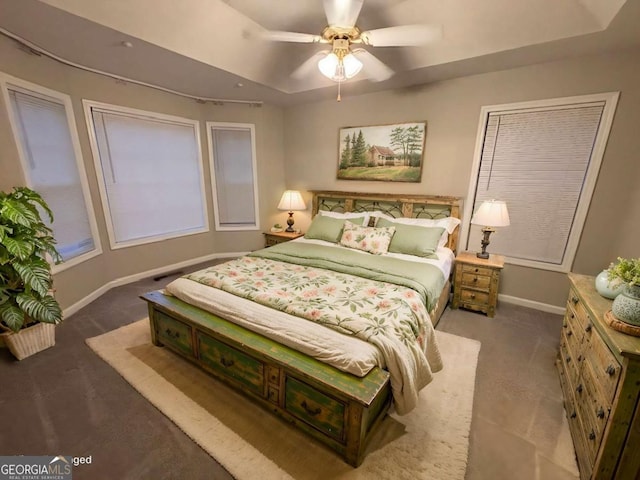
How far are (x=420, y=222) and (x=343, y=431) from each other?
8.10 feet

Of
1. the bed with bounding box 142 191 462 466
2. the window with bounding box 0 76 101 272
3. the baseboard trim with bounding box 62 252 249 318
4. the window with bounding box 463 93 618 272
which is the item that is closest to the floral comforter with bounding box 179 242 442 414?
the bed with bounding box 142 191 462 466

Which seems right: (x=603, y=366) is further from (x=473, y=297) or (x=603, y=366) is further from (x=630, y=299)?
(x=473, y=297)

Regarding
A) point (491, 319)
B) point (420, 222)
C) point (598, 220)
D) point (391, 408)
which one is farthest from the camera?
point (420, 222)

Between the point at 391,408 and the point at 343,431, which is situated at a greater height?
the point at 343,431

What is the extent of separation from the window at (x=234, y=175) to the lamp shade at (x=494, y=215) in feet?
10.9

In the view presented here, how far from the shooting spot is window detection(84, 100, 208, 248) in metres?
3.29

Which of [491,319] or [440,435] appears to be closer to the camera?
[440,435]

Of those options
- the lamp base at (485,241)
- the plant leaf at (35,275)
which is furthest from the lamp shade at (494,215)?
the plant leaf at (35,275)

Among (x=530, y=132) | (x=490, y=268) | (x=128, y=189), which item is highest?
(x=530, y=132)

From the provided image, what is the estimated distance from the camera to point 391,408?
1.79m

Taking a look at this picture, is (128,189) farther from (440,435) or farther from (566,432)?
(566,432)

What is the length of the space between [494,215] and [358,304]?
1902 millimetres

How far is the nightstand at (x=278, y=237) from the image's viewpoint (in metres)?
4.26

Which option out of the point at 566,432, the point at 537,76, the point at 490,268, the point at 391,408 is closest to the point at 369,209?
the point at 490,268
